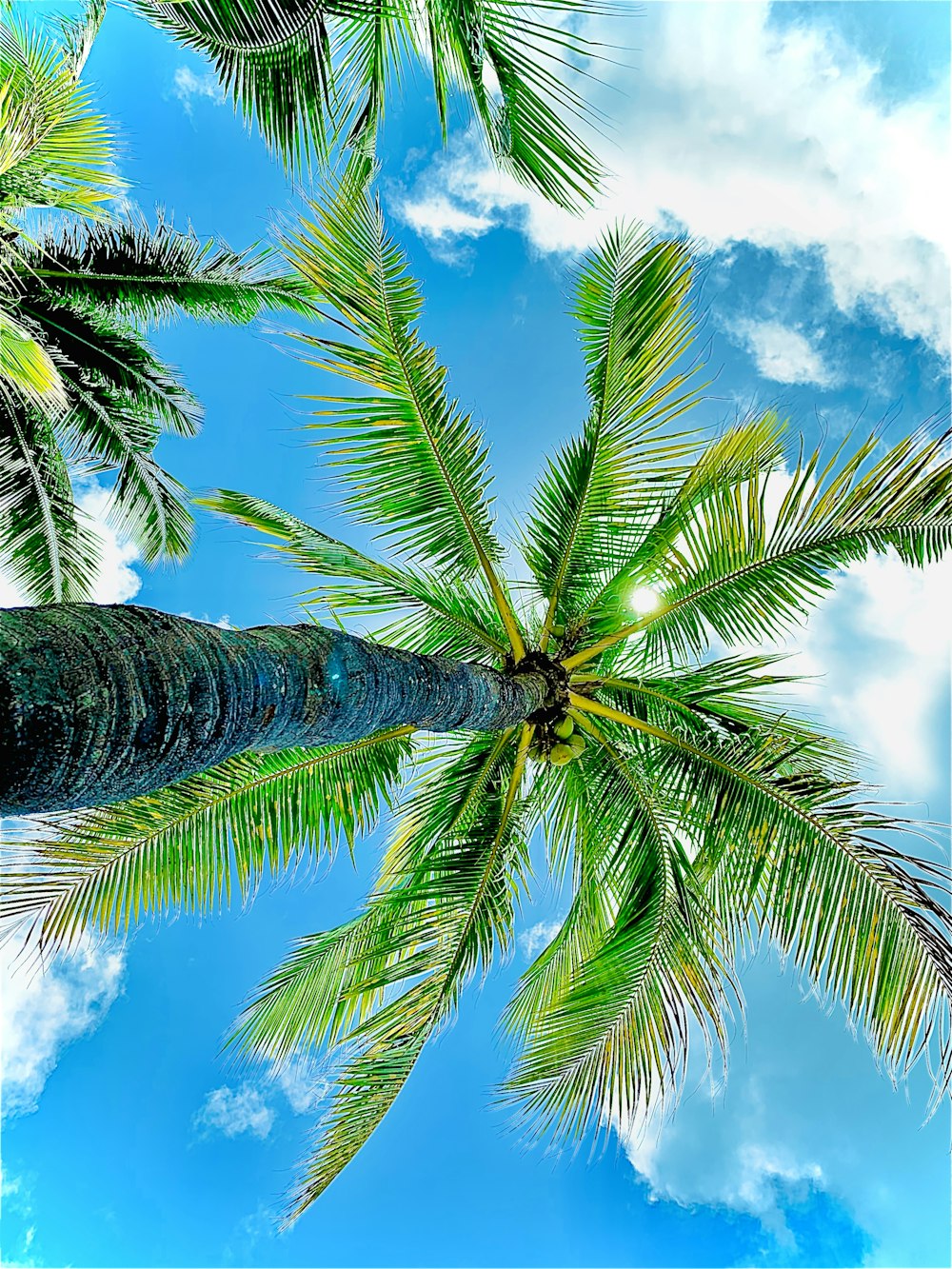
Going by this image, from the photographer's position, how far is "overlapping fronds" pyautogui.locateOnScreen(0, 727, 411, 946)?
13.8ft

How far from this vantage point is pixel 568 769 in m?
5.51

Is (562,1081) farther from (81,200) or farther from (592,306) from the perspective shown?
(81,200)

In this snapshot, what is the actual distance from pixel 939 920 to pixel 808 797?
2.77 ft

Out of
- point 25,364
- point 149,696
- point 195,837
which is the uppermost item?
point 25,364

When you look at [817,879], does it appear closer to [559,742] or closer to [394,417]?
[559,742]

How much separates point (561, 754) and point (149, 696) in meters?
3.59

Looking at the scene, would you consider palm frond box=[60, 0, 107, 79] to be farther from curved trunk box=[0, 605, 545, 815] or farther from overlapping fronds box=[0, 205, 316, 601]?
curved trunk box=[0, 605, 545, 815]

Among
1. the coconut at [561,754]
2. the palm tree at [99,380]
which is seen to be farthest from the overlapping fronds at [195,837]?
the palm tree at [99,380]

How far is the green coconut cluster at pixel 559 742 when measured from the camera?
519cm

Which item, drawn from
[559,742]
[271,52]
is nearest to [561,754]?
[559,742]

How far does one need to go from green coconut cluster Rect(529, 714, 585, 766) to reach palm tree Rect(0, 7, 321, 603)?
5.31 metres

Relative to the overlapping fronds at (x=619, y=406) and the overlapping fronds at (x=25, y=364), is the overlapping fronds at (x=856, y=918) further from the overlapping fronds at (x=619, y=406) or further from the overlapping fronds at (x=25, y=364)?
the overlapping fronds at (x=25, y=364)

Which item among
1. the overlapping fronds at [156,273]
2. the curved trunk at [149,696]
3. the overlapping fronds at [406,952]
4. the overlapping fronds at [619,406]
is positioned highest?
the overlapping fronds at [156,273]

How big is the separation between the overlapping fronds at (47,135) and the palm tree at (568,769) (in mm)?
2315
